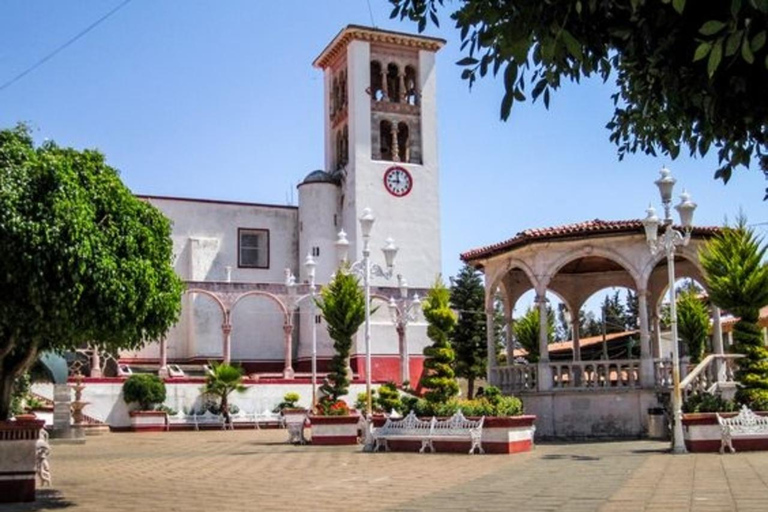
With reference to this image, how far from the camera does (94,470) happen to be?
17000 millimetres

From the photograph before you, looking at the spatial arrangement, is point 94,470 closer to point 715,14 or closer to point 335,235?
point 715,14

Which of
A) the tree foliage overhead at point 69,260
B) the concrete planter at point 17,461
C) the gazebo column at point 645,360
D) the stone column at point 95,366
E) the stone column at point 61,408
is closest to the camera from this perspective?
the tree foliage overhead at point 69,260

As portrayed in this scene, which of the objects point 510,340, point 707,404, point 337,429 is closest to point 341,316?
point 510,340

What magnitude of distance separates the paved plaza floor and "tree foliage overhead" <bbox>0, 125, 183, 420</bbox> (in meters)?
2.08

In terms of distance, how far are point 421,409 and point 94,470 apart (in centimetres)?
698

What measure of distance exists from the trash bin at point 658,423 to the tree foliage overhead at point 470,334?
25.4 m

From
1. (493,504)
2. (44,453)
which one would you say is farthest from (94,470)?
(493,504)

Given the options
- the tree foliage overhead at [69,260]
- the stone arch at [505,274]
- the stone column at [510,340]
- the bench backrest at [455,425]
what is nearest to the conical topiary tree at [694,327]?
the stone column at [510,340]

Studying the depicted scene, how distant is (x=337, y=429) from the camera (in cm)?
2264

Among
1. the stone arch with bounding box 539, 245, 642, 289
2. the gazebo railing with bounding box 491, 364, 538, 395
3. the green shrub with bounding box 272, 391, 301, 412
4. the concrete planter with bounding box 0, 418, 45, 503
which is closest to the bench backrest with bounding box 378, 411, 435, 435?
the gazebo railing with bounding box 491, 364, 538, 395

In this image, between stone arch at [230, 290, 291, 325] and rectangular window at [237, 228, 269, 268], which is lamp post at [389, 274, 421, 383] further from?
rectangular window at [237, 228, 269, 268]

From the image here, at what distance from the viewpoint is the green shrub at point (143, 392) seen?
116 ft

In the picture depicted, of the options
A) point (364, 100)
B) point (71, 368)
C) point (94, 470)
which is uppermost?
point (364, 100)

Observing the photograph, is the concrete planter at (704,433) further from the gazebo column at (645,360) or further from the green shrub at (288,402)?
the green shrub at (288,402)
